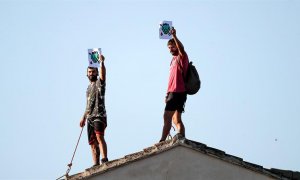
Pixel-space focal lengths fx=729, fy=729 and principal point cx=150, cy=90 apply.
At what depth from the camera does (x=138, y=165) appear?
11555 millimetres

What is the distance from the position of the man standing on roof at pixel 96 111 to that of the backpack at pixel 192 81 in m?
1.52

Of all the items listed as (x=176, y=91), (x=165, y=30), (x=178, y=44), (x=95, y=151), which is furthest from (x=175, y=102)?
(x=95, y=151)

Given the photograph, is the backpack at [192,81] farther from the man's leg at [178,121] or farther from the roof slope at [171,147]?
the roof slope at [171,147]

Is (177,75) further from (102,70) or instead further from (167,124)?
(102,70)

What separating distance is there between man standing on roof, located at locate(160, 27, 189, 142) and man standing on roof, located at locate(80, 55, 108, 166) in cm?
113

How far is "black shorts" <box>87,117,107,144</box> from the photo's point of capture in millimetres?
12938

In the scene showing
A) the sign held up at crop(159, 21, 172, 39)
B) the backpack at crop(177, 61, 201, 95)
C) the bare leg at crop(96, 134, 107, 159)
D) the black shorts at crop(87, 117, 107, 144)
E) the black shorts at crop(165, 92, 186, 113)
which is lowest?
the bare leg at crop(96, 134, 107, 159)

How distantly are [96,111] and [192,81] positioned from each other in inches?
71.0

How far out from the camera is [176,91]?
1279 cm

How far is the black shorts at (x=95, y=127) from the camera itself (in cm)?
1294

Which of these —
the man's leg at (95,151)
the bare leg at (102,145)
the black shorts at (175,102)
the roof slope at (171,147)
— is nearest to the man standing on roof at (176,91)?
the black shorts at (175,102)

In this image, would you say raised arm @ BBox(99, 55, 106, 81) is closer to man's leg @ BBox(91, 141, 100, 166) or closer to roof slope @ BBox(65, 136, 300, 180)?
man's leg @ BBox(91, 141, 100, 166)

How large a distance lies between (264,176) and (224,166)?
27.0 inches

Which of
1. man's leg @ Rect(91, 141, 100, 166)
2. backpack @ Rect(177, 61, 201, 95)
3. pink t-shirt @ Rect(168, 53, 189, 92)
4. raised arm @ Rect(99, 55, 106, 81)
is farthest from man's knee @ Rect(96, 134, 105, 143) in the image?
backpack @ Rect(177, 61, 201, 95)
